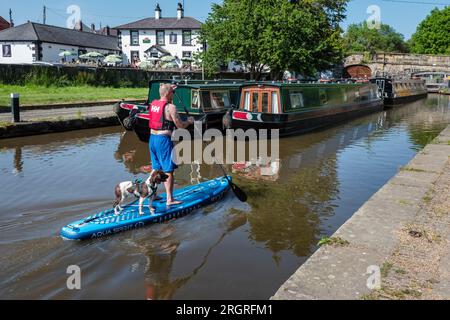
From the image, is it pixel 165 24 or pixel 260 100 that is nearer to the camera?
pixel 260 100

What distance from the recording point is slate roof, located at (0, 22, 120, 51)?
40344 millimetres

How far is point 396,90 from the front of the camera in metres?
32.4

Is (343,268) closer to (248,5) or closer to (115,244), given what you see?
(115,244)

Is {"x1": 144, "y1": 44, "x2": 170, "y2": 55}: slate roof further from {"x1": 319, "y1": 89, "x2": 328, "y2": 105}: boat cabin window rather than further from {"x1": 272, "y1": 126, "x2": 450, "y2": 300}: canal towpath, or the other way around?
{"x1": 272, "y1": 126, "x2": 450, "y2": 300}: canal towpath

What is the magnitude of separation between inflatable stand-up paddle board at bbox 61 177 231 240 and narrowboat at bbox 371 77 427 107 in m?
25.1

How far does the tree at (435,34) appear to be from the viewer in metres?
65.8

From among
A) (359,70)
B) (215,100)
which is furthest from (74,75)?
(359,70)

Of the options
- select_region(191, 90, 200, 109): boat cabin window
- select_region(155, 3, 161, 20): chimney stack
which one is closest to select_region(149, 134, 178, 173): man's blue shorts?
select_region(191, 90, 200, 109): boat cabin window

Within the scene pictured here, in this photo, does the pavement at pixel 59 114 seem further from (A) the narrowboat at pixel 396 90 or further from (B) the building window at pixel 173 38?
(B) the building window at pixel 173 38

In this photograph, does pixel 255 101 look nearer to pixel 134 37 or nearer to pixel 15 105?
pixel 15 105

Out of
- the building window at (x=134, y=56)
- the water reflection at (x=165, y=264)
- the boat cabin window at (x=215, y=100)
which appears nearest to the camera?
the water reflection at (x=165, y=264)

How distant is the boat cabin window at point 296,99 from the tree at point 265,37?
12.9 meters

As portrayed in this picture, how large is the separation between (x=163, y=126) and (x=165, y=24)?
46.5m

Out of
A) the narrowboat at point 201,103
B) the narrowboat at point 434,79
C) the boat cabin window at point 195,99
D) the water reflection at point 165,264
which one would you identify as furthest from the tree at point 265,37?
the narrowboat at point 434,79
